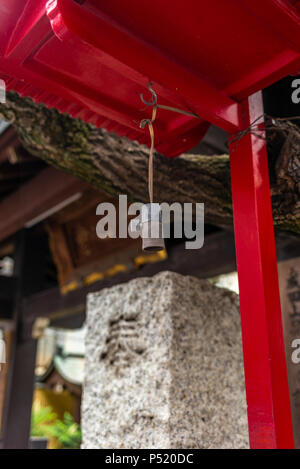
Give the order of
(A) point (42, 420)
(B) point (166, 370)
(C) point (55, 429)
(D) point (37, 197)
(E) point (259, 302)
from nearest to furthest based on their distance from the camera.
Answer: (E) point (259, 302) < (B) point (166, 370) < (D) point (37, 197) < (C) point (55, 429) < (A) point (42, 420)

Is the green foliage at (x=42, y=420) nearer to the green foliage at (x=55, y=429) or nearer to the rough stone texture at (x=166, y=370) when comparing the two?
the green foliage at (x=55, y=429)

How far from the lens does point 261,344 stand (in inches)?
58.2

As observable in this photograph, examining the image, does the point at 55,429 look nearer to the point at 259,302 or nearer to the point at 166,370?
the point at 166,370

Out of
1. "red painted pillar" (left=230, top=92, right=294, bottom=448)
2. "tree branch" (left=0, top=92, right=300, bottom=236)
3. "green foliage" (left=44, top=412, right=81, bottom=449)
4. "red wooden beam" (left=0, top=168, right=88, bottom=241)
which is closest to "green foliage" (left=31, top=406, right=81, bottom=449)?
"green foliage" (left=44, top=412, right=81, bottom=449)

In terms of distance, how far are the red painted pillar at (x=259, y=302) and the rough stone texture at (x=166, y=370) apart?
93 centimetres

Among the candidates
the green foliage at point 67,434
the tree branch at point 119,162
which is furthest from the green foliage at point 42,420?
the tree branch at point 119,162

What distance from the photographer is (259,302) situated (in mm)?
1527

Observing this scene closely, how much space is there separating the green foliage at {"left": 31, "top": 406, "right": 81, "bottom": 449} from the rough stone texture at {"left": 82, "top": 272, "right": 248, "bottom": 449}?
12.2ft

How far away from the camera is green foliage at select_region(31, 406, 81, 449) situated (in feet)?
20.7

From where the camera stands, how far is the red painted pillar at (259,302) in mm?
1435

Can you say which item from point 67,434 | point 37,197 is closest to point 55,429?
point 67,434

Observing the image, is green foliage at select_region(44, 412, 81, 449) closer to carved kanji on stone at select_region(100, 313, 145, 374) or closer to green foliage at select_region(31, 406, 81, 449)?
green foliage at select_region(31, 406, 81, 449)

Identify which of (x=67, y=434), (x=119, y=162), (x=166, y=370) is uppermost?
(x=119, y=162)

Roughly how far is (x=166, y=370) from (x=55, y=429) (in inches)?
203
